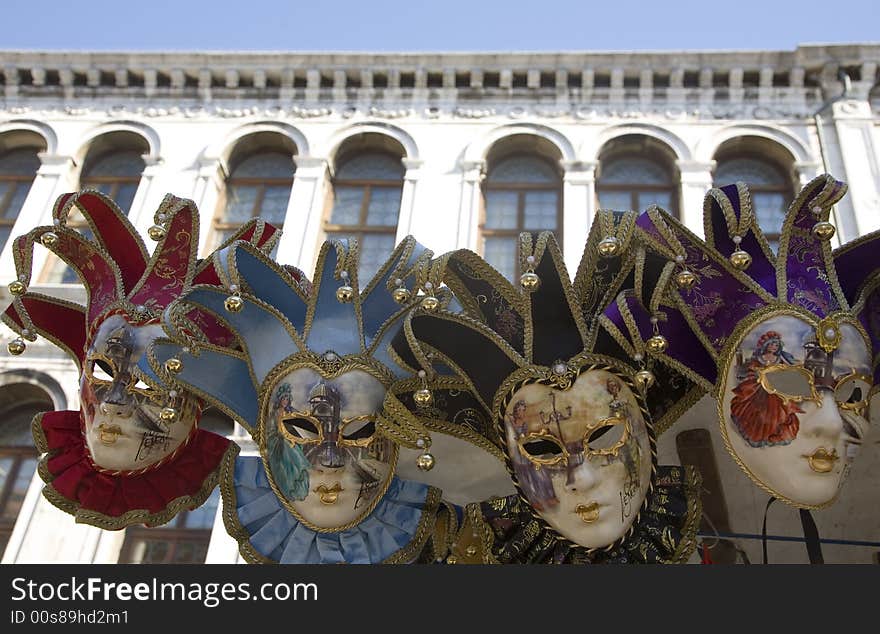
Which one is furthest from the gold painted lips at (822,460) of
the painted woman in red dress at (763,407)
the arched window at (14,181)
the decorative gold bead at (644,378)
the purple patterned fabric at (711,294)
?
the arched window at (14,181)

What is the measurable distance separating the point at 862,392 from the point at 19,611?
485cm

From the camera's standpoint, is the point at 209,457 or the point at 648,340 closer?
the point at 648,340

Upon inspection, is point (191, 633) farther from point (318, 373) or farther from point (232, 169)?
point (232, 169)

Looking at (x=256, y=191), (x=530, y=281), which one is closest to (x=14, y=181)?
(x=256, y=191)

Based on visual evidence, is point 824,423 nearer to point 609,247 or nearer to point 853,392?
point 853,392

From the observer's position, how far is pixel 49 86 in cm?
1244

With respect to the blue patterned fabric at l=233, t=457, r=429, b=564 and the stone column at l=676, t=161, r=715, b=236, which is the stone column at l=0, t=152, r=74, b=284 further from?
the stone column at l=676, t=161, r=715, b=236

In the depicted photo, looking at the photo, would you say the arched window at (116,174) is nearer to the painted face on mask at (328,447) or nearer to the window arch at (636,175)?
the window arch at (636,175)

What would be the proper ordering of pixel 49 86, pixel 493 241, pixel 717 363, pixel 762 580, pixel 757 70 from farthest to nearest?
1. pixel 49 86
2. pixel 757 70
3. pixel 493 241
4. pixel 717 363
5. pixel 762 580

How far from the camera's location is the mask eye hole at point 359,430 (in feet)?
18.1

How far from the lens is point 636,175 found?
36.9 ft

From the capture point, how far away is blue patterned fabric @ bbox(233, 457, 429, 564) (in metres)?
5.70

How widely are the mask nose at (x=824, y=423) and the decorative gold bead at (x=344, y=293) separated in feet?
9.78

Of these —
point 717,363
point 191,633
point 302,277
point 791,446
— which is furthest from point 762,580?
point 302,277
